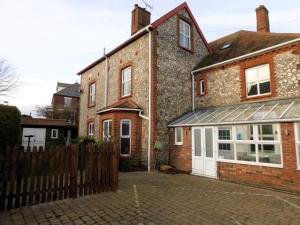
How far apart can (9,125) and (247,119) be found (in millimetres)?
9383

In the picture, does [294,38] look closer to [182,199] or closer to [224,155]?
[224,155]

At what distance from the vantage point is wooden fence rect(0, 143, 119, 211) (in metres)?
5.11

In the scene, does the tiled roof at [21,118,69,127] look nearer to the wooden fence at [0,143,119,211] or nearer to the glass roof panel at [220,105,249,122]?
the wooden fence at [0,143,119,211]

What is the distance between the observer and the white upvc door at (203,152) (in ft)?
32.4

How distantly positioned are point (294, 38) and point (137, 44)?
845cm

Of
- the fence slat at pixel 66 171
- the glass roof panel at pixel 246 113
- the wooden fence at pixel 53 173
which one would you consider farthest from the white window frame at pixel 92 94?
the glass roof panel at pixel 246 113

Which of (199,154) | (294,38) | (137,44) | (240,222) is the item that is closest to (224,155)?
(199,154)

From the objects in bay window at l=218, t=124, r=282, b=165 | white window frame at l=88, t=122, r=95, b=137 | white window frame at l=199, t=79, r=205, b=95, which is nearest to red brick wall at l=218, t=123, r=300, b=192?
bay window at l=218, t=124, r=282, b=165

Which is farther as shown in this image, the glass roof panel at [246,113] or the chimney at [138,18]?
the chimney at [138,18]

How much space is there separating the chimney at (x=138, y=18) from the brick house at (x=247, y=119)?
5.18m

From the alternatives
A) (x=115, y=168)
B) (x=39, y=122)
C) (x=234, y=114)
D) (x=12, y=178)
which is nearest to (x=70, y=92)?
(x=39, y=122)

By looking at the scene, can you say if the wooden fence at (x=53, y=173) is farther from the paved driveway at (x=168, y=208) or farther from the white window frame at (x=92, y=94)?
the white window frame at (x=92, y=94)

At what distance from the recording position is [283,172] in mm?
7508

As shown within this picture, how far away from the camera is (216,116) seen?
34.3 feet
